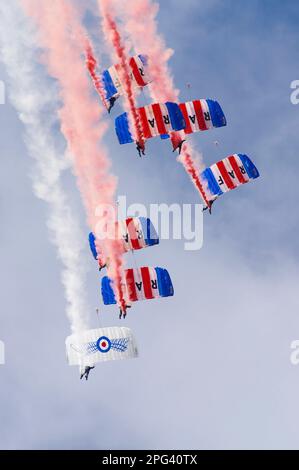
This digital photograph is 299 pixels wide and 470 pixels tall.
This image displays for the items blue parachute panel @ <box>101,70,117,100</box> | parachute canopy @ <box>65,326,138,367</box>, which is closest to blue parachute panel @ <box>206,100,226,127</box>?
blue parachute panel @ <box>101,70,117,100</box>

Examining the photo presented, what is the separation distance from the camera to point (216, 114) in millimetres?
101688

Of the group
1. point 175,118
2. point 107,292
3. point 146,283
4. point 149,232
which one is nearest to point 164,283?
point 146,283

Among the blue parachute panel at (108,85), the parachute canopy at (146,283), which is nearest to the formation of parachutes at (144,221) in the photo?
the parachute canopy at (146,283)

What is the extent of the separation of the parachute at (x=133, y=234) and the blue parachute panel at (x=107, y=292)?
6.86 feet

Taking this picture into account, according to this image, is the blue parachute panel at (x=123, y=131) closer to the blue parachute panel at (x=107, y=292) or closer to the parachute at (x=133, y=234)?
the parachute at (x=133, y=234)

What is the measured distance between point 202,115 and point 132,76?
12942 mm

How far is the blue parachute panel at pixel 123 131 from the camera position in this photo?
318ft

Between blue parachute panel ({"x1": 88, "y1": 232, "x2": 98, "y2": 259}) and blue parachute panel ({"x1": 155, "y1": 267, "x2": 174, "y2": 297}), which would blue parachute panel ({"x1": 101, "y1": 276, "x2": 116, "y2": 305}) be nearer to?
blue parachute panel ({"x1": 88, "y1": 232, "x2": 98, "y2": 259})

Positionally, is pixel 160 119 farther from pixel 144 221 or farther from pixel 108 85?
pixel 108 85

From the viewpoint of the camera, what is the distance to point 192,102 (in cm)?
10200

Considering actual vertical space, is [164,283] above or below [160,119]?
below

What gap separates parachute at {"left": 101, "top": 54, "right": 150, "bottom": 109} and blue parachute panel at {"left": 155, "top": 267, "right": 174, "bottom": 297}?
1601 centimetres
